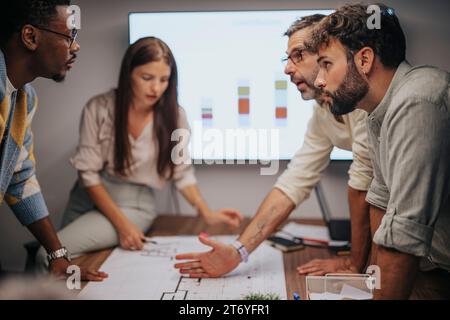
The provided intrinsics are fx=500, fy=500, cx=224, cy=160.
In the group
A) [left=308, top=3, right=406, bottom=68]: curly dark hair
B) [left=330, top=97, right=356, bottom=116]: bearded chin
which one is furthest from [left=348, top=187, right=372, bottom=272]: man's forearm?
[left=308, top=3, right=406, bottom=68]: curly dark hair

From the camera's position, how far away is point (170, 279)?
1136 millimetres

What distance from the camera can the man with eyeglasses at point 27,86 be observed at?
0.94 metres

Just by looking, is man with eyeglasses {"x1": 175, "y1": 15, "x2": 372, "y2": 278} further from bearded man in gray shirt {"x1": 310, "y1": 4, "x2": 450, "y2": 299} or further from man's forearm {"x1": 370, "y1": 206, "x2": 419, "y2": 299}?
man's forearm {"x1": 370, "y1": 206, "x2": 419, "y2": 299}

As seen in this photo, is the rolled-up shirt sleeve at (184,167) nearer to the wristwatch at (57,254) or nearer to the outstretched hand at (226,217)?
the outstretched hand at (226,217)

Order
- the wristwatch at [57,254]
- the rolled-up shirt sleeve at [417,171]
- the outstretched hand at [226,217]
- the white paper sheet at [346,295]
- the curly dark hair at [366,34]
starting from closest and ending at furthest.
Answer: the rolled-up shirt sleeve at [417,171]
the curly dark hair at [366,34]
the white paper sheet at [346,295]
the wristwatch at [57,254]
the outstretched hand at [226,217]

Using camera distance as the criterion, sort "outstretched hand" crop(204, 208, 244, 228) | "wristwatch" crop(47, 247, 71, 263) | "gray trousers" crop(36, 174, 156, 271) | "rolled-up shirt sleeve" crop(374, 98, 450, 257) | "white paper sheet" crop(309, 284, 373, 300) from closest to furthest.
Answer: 1. "rolled-up shirt sleeve" crop(374, 98, 450, 257)
2. "white paper sheet" crop(309, 284, 373, 300)
3. "wristwatch" crop(47, 247, 71, 263)
4. "gray trousers" crop(36, 174, 156, 271)
5. "outstretched hand" crop(204, 208, 244, 228)

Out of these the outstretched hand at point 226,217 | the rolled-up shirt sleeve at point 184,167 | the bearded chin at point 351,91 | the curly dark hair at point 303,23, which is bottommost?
the outstretched hand at point 226,217

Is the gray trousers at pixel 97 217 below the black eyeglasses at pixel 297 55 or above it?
below

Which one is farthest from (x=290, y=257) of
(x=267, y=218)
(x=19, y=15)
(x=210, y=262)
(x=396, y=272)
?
(x=19, y=15)

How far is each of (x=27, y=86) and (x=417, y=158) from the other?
2.59 ft

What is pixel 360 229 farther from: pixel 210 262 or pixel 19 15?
pixel 19 15

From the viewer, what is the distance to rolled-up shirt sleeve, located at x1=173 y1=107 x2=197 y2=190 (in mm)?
1320

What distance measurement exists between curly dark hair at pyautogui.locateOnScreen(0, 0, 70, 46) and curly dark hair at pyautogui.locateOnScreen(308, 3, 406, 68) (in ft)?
1.74

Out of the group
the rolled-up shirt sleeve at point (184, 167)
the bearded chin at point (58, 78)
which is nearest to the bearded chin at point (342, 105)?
the rolled-up shirt sleeve at point (184, 167)
